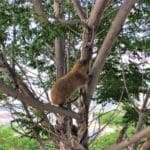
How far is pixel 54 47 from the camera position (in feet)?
14.5

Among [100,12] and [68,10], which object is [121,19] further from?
[68,10]

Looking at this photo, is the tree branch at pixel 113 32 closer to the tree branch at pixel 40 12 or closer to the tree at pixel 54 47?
the tree at pixel 54 47

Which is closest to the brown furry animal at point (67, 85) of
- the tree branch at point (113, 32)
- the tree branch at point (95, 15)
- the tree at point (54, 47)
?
the tree at point (54, 47)

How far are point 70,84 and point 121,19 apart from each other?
709 millimetres

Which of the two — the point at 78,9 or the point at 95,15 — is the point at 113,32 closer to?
the point at 95,15

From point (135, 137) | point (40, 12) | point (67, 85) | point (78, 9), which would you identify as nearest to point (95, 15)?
point (78, 9)

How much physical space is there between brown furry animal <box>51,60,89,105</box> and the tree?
7 cm

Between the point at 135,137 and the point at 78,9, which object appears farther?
the point at 78,9

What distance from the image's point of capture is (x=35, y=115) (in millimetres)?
3902

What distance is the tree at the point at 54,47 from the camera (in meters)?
3.46

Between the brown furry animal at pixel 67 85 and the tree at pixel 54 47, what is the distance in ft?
0.23

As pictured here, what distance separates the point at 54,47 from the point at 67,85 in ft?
4.66

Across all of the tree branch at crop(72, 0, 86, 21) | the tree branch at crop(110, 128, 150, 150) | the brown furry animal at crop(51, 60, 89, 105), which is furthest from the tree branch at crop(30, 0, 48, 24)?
the tree branch at crop(110, 128, 150, 150)

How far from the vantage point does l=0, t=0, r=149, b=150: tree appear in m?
3.46
